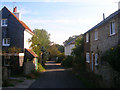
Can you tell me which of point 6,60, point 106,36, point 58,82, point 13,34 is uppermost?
point 13,34

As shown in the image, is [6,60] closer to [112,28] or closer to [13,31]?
[13,31]

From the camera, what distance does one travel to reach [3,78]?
41.0 feet

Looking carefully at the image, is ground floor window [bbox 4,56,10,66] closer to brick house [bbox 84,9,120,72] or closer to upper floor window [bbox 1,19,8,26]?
upper floor window [bbox 1,19,8,26]

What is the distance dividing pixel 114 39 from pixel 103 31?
9.97 ft

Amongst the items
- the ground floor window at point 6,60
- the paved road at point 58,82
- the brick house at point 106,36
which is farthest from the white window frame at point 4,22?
the brick house at point 106,36

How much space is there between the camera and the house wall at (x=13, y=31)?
22.4 m

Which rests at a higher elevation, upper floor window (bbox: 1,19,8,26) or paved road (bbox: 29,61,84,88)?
upper floor window (bbox: 1,19,8,26)

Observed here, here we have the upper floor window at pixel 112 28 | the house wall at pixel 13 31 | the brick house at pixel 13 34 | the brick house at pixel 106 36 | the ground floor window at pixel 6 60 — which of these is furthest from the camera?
the house wall at pixel 13 31

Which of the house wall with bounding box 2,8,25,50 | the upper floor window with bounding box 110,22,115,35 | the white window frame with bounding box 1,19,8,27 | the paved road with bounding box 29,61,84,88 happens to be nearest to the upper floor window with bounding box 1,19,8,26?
the white window frame with bounding box 1,19,8,27

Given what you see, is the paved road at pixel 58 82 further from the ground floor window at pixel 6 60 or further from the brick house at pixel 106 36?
the ground floor window at pixel 6 60

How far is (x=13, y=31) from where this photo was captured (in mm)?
22844

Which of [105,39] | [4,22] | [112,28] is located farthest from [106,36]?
Answer: [4,22]

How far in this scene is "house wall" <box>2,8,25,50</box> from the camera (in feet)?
73.4

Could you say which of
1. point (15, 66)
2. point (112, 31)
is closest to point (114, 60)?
point (112, 31)
